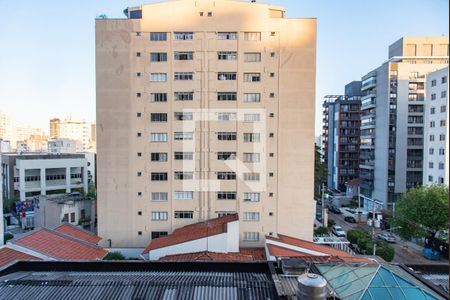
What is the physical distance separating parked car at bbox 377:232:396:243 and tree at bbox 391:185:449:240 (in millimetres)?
2632

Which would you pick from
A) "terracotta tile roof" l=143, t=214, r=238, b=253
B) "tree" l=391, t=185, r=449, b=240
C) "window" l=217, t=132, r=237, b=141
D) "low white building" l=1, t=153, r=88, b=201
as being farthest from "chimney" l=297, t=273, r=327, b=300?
"low white building" l=1, t=153, r=88, b=201

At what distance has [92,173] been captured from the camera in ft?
155

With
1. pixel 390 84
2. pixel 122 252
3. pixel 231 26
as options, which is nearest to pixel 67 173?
pixel 122 252

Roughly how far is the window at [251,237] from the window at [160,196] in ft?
19.2

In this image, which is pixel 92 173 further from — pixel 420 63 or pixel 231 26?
pixel 420 63

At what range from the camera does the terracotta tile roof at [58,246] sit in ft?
44.0

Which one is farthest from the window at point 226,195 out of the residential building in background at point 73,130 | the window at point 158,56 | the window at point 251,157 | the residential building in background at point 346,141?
the residential building in background at point 73,130

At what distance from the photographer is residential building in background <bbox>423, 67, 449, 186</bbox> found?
1119 inches

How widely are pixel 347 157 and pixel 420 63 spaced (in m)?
17.2

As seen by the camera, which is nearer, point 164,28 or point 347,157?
point 164,28

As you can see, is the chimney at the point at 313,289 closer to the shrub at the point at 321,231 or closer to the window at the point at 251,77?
the window at the point at 251,77

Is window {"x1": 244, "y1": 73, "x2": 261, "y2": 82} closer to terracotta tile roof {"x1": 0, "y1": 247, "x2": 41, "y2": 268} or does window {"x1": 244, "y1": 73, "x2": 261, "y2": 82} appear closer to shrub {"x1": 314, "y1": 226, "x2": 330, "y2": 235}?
shrub {"x1": 314, "y1": 226, "x2": 330, "y2": 235}

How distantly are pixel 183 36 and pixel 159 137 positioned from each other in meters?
7.01

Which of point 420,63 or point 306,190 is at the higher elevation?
point 420,63
